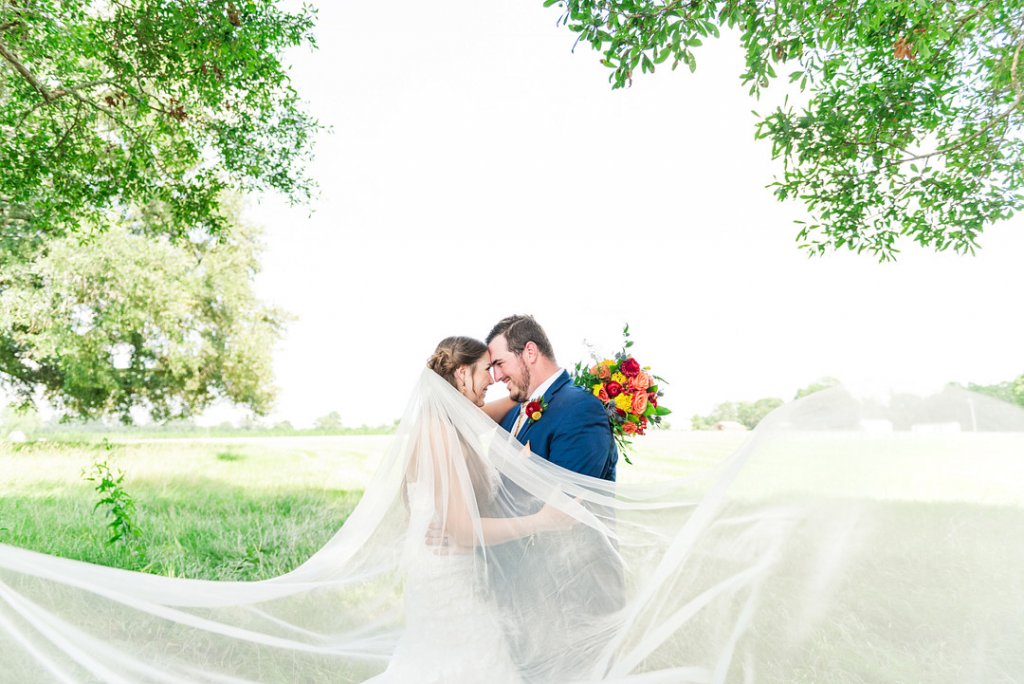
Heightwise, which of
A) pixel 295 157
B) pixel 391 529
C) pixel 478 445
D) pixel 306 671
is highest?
pixel 295 157

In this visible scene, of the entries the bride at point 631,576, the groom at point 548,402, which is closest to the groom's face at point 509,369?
the groom at point 548,402

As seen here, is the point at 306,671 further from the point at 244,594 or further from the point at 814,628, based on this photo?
the point at 814,628

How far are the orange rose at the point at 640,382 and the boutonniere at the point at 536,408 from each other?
1.92 feet

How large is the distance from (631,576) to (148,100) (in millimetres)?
9778

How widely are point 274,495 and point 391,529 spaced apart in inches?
345

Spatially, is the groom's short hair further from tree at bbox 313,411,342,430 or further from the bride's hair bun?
tree at bbox 313,411,342,430

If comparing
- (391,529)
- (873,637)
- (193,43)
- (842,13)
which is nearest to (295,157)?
(193,43)

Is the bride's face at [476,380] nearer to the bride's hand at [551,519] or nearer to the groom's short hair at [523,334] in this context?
the groom's short hair at [523,334]

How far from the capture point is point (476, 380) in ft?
12.6

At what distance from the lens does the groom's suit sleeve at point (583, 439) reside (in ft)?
11.5

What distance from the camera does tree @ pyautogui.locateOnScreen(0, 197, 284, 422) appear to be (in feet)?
54.3

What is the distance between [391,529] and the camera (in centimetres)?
371

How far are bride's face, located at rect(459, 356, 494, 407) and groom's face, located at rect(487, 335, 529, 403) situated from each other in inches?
1.8

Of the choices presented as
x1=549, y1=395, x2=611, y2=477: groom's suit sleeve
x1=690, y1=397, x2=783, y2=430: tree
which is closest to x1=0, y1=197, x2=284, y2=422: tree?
x1=690, y1=397, x2=783, y2=430: tree
